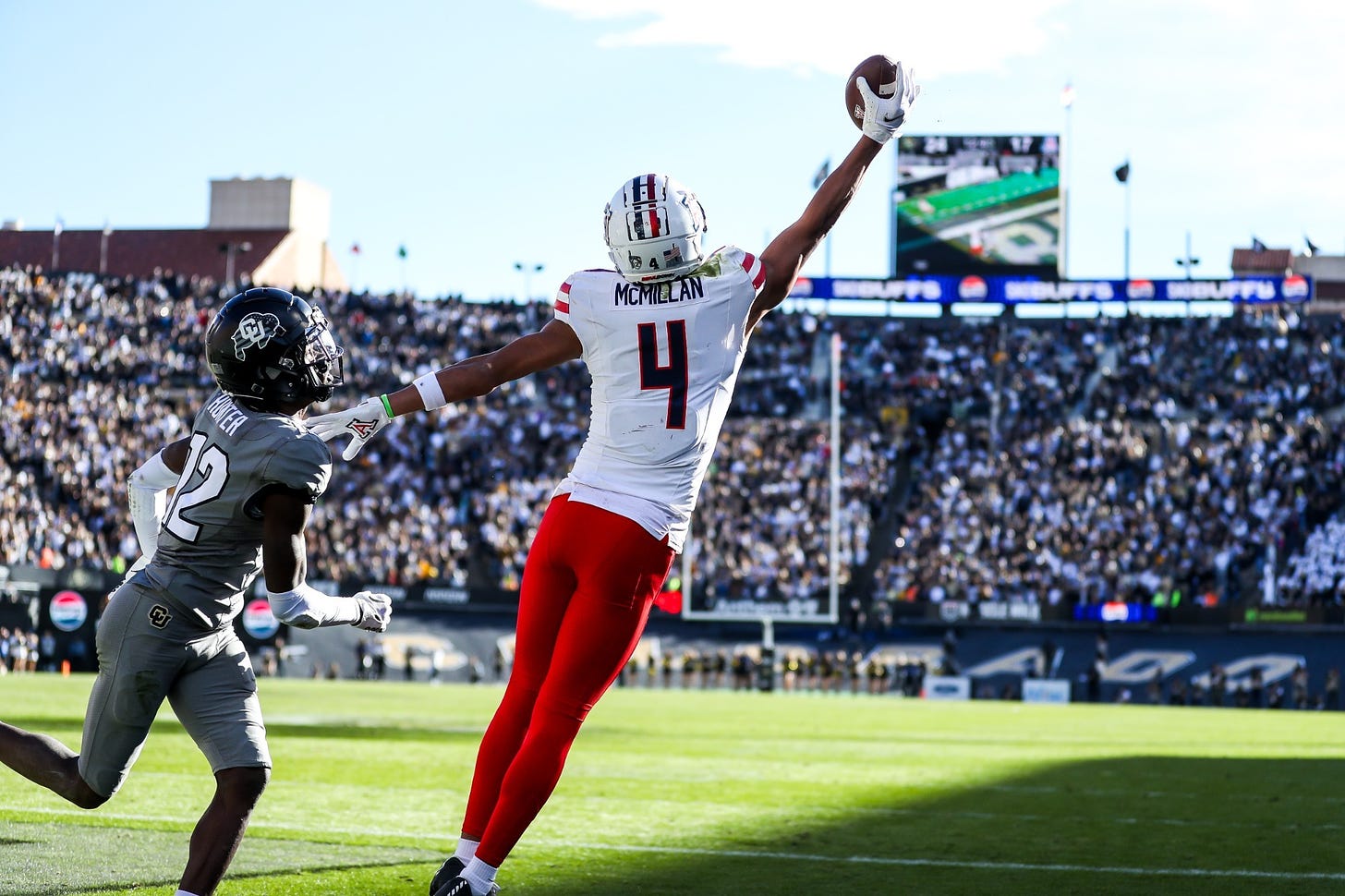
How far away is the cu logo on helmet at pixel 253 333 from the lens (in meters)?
4.77

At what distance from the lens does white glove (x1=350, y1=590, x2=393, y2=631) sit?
480cm

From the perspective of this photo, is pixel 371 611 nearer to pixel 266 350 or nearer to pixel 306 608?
pixel 306 608

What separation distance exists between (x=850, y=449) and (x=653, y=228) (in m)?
35.7

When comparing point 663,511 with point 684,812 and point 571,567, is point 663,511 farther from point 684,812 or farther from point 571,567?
point 684,812

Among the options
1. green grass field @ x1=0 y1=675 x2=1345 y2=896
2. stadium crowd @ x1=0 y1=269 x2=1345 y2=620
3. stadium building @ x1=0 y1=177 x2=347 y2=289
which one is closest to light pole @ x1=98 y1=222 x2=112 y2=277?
stadium building @ x1=0 y1=177 x2=347 y2=289

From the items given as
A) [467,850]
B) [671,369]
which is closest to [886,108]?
[671,369]

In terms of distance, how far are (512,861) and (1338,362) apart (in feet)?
130

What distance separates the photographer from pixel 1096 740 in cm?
1795

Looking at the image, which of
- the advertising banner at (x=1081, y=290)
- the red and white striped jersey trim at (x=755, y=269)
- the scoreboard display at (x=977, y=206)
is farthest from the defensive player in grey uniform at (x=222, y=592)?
the advertising banner at (x=1081, y=290)

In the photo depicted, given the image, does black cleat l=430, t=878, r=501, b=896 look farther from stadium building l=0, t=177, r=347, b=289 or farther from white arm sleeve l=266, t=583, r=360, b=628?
stadium building l=0, t=177, r=347, b=289

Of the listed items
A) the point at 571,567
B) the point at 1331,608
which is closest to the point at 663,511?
the point at 571,567

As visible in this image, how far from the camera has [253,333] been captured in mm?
4785

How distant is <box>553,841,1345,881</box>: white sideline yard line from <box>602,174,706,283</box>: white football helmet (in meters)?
3.21

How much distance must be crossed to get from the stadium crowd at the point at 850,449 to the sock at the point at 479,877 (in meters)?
30.2
